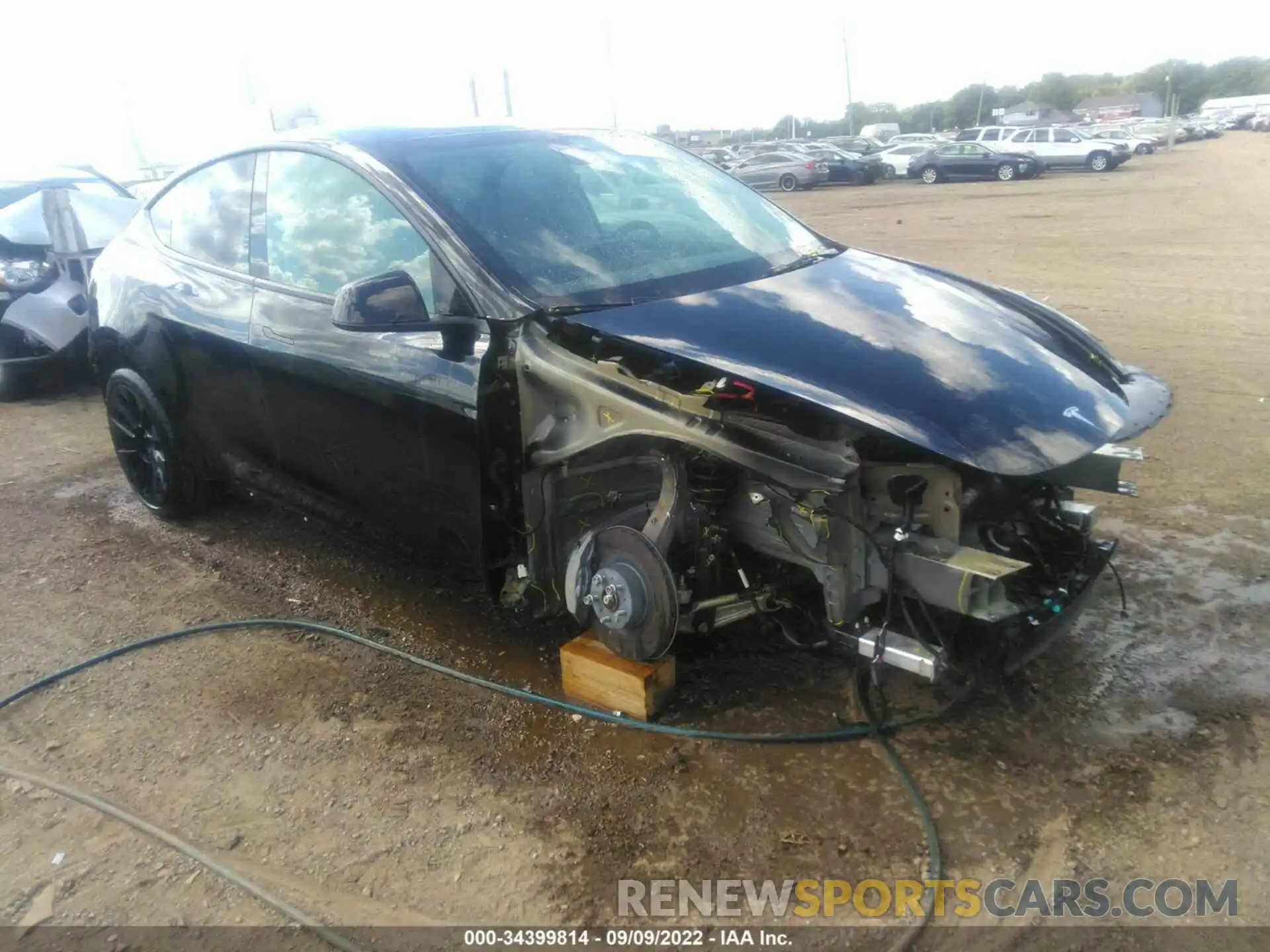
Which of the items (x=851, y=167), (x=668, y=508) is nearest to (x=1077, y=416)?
(x=668, y=508)

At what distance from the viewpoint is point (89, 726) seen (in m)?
3.20

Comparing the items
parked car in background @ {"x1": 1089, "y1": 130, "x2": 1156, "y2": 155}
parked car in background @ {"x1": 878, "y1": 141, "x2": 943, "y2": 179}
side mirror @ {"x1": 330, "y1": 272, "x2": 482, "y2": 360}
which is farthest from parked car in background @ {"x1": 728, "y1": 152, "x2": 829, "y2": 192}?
side mirror @ {"x1": 330, "y1": 272, "x2": 482, "y2": 360}

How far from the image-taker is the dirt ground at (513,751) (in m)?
2.45

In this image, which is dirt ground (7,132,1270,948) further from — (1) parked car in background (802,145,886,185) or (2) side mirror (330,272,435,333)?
(1) parked car in background (802,145,886,185)

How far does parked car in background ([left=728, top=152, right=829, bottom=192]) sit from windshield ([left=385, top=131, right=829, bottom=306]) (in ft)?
83.0

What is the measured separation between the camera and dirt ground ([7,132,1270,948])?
2447mm

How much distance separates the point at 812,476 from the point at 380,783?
5.12 feet

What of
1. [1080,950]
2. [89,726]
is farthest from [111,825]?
[1080,950]

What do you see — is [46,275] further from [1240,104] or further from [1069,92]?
[1069,92]

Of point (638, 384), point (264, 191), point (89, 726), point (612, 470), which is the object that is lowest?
point (89, 726)

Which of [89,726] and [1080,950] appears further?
[89,726]

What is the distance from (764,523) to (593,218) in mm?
1291

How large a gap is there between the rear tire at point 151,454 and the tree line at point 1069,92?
70.5 meters

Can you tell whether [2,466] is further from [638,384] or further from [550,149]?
[638,384]
